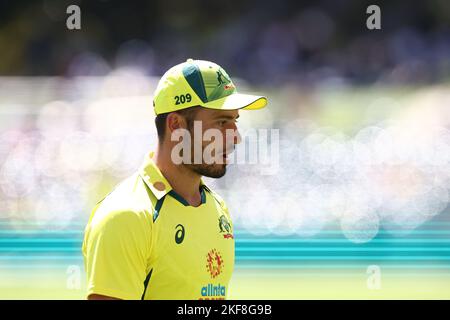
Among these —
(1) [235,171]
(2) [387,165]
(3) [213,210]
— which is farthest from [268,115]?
(3) [213,210]

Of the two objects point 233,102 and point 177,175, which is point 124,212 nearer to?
point 177,175

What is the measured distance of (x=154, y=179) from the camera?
2375 millimetres

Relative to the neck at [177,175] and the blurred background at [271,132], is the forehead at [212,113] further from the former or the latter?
the blurred background at [271,132]

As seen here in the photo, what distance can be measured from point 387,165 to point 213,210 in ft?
10.3

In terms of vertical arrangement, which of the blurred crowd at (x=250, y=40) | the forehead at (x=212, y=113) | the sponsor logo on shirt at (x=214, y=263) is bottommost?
the sponsor logo on shirt at (x=214, y=263)

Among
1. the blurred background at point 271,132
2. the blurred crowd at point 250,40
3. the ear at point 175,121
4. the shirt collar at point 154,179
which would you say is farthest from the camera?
the blurred crowd at point 250,40

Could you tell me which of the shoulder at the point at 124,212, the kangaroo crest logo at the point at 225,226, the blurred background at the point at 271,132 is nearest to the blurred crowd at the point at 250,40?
the blurred background at the point at 271,132

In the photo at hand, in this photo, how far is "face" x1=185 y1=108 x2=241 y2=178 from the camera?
241 cm

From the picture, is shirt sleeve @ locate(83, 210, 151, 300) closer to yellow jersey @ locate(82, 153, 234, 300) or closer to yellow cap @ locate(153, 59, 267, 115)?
yellow jersey @ locate(82, 153, 234, 300)

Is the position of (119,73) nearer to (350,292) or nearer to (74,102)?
(74,102)

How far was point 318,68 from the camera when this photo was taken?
222 inches

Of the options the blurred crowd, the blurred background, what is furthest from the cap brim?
the blurred crowd

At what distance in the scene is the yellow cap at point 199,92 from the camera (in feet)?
7.91

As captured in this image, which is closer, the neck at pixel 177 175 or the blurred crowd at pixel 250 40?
the neck at pixel 177 175
